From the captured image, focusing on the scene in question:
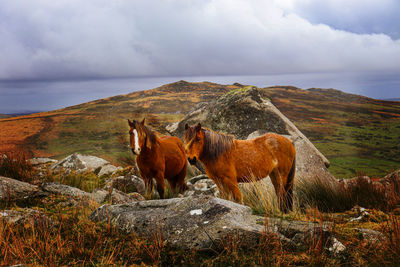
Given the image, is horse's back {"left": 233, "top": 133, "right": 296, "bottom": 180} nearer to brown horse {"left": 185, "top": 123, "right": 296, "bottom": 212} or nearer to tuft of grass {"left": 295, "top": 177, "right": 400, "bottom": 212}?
brown horse {"left": 185, "top": 123, "right": 296, "bottom": 212}

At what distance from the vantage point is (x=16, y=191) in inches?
185

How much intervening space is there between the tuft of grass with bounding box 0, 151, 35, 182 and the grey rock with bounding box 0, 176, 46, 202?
193 cm

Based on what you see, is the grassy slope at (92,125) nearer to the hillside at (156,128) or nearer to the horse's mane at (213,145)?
the hillside at (156,128)

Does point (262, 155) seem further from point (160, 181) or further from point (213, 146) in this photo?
point (160, 181)

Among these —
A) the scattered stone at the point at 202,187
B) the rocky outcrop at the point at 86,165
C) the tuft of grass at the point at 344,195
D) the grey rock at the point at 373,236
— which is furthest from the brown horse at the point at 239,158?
the rocky outcrop at the point at 86,165

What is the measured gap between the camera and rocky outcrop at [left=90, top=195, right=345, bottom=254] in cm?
261

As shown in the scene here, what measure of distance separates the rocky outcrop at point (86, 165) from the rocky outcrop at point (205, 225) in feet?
25.0

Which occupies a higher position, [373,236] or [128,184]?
[373,236]

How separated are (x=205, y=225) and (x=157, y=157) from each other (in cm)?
382

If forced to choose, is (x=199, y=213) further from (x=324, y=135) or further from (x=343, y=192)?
(x=324, y=135)

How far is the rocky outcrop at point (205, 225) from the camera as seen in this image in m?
2.61

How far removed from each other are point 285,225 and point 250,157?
238 centimetres

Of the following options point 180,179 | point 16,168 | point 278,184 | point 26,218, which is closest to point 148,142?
point 180,179

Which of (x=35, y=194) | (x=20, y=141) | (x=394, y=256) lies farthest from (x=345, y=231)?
(x=20, y=141)
